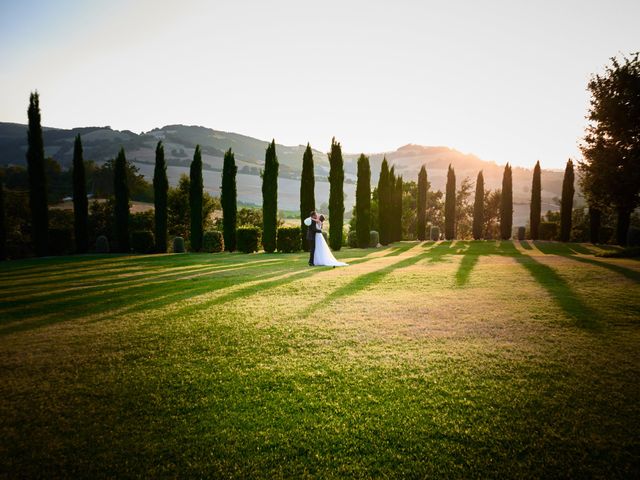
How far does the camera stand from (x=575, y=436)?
3.11 m

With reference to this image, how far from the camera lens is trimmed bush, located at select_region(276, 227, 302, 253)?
23547mm

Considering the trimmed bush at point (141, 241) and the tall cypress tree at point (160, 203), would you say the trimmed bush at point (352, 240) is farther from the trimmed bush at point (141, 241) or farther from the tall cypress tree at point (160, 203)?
the trimmed bush at point (141, 241)

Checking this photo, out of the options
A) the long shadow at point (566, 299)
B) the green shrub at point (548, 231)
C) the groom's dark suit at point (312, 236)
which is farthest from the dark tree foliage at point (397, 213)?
the long shadow at point (566, 299)

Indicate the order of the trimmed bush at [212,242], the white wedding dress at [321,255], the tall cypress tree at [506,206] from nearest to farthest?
the white wedding dress at [321,255] → the trimmed bush at [212,242] → the tall cypress tree at [506,206]

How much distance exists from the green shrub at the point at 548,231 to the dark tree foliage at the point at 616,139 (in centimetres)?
1722

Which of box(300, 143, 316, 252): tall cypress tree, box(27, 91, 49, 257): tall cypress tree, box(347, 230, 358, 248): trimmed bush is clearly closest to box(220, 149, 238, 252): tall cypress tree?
box(300, 143, 316, 252): tall cypress tree

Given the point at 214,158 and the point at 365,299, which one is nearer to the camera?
the point at 365,299

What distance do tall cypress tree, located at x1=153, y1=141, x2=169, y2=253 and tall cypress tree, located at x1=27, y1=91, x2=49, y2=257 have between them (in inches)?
269

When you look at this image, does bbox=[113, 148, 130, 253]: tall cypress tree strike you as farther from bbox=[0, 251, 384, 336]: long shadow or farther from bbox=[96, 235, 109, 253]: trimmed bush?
bbox=[0, 251, 384, 336]: long shadow

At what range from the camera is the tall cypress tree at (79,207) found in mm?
25234

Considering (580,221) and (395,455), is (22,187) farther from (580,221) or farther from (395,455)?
(580,221)

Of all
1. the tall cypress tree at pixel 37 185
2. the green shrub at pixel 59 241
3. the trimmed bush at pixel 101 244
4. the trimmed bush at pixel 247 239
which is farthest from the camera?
the trimmed bush at pixel 101 244

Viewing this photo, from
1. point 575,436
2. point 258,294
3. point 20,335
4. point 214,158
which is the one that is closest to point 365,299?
point 258,294

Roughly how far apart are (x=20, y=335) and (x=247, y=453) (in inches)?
214
